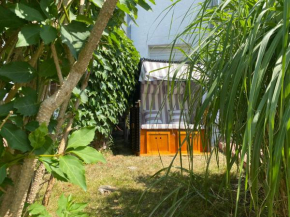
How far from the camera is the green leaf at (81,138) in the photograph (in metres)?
0.79

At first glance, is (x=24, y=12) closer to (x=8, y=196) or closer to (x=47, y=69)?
(x=47, y=69)

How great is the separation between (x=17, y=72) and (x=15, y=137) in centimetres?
17

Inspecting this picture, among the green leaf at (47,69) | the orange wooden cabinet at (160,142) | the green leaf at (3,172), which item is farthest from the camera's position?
the orange wooden cabinet at (160,142)

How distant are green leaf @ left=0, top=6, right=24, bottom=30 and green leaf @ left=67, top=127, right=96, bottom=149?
311 mm

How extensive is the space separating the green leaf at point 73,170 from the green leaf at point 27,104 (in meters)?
0.14

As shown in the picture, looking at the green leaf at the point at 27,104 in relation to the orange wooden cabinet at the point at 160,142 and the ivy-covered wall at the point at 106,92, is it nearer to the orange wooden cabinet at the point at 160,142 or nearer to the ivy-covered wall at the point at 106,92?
the ivy-covered wall at the point at 106,92

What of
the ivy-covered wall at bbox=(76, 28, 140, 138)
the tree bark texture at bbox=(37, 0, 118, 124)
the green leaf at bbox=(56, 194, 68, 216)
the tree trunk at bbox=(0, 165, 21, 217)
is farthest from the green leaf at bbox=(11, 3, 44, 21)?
the ivy-covered wall at bbox=(76, 28, 140, 138)

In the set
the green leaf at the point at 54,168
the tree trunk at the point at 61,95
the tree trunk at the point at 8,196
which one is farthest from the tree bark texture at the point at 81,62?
the tree trunk at the point at 8,196

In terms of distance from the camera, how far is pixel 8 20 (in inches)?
30.4

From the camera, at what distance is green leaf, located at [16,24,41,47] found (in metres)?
0.72

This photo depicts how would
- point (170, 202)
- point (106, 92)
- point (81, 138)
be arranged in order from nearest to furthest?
point (81, 138) < point (170, 202) < point (106, 92)

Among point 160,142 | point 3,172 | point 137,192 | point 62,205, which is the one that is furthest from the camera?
point 160,142

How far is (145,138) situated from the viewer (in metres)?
5.77

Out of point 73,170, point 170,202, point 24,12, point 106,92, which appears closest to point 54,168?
point 73,170
